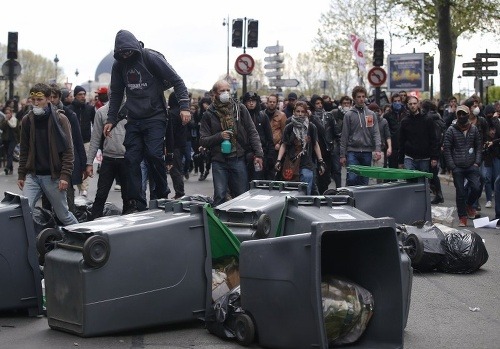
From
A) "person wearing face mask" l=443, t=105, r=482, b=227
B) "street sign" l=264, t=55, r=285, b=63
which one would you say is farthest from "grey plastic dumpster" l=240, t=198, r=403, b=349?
"street sign" l=264, t=55, r=285, b=63

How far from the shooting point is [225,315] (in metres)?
7.53

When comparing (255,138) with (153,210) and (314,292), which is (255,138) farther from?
(314,292)

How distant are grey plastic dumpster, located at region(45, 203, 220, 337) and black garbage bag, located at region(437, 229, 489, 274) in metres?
3.88

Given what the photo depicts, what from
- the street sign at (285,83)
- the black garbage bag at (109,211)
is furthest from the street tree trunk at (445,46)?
the black garbage bag at (109,211)

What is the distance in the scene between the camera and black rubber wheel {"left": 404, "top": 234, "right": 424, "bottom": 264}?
899cm

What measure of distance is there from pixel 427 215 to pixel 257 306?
5.61 m

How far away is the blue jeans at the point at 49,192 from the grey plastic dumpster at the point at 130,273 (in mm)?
2853

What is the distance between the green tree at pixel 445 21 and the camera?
116ft

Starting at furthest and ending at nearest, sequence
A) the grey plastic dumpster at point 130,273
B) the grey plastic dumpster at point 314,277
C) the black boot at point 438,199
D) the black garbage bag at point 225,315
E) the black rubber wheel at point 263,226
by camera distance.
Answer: the black boot at point 438,199
the black rubber wheel at point 263,226
the black garbage bag at point 225,315
the grey plastic dumpster at point 130,273
the grey plastic dumpster at point 314,277

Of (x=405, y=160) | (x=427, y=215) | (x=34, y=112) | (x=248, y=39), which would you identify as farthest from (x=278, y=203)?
(x=248, y=39)

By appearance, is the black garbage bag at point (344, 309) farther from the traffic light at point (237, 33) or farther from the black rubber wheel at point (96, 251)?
the traffic light at point (237, 33)

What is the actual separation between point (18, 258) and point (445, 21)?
28523 mm

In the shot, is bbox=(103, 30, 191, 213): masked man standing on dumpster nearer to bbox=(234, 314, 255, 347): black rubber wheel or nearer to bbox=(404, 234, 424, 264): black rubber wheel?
bbox=(404, 234, 424, 264): black rubber wheel

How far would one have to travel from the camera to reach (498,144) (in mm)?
17391
